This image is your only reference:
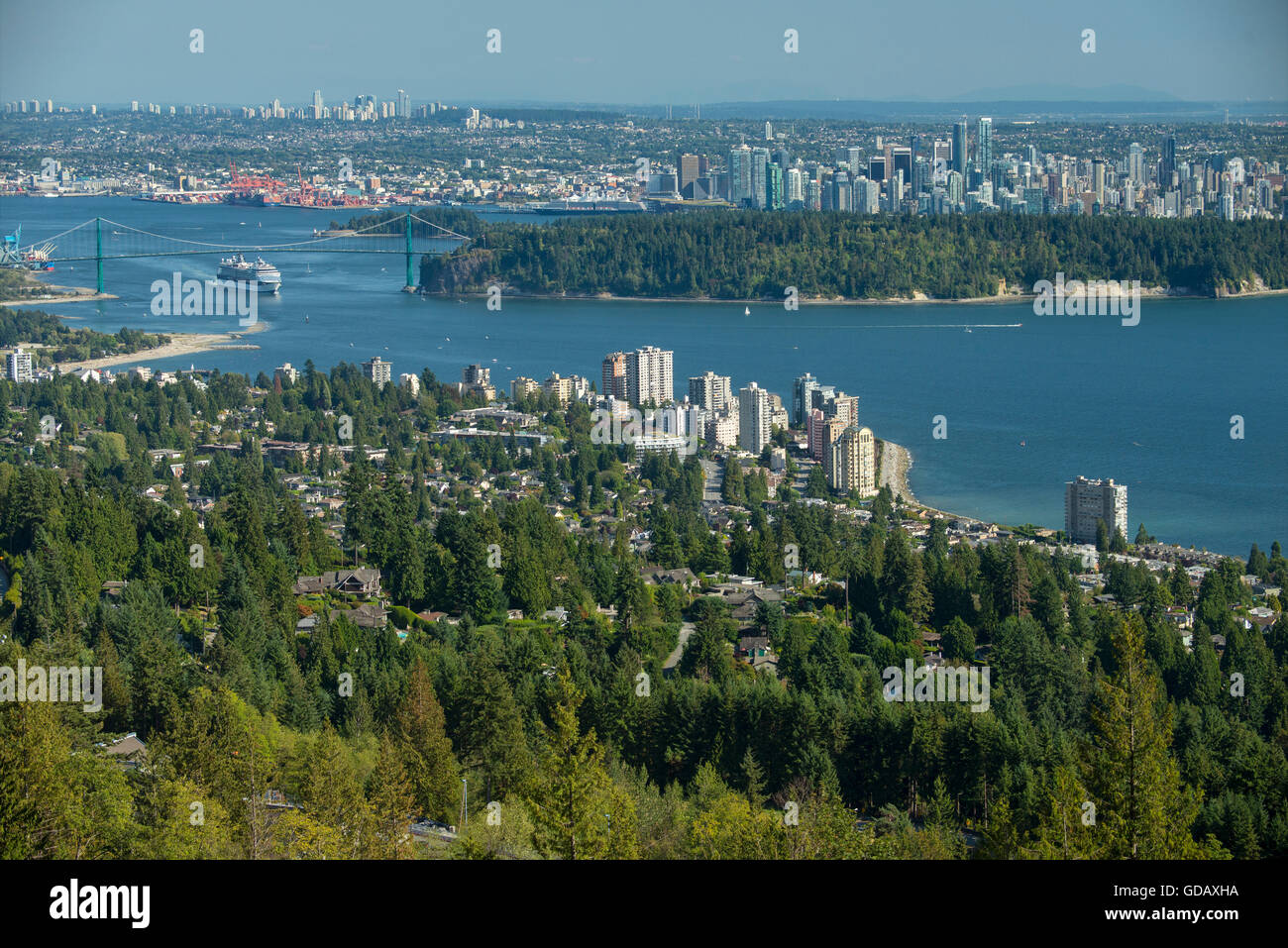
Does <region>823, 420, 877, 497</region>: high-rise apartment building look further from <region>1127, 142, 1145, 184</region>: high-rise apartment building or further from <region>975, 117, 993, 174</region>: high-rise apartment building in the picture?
<region>975, 117, 993, 174</region>: high-rise apartment building

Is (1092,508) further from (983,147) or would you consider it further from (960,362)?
(983,147)

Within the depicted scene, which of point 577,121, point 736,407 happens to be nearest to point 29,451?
point 736,407

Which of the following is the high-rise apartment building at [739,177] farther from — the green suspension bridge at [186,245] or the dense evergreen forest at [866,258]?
the dense evergreen forest at [866,258]

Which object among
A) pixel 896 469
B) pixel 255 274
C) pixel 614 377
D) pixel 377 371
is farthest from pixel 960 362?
pixel 255 274

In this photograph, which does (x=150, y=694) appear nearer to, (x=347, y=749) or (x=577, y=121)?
(x=347, y=749)
